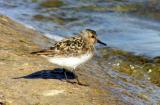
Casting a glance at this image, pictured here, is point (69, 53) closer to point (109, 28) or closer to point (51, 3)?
point (109, 28)

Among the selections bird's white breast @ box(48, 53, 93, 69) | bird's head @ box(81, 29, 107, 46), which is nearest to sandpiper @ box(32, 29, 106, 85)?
bird's white breast @ box(48, 53, 93, 69)

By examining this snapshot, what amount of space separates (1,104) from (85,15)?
11605 millimetres

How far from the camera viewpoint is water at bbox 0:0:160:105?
988 centimetres

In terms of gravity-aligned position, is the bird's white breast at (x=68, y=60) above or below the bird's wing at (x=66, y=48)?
below

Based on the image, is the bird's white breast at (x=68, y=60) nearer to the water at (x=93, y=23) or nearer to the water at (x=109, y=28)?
the water at (x=109, y=28)

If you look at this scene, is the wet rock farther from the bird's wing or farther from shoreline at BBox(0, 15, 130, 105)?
the bird's wing

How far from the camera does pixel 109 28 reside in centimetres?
1652

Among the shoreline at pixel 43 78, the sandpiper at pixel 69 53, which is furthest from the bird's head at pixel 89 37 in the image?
the shoreline at pixel 43 78

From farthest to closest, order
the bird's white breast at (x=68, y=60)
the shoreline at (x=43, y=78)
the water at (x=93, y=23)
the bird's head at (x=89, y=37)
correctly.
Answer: the water at (x=93, y=23) → the bird's head at (x=89, y=37) → the bird's white breast at (x=68, y=60) → the shoreline at (x=43, y=78)

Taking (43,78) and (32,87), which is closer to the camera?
(32,87)

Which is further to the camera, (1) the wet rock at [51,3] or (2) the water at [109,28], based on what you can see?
(1) the wet rock at [51,3]

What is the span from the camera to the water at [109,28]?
9.88 metres

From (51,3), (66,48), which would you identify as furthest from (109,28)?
(66,48)

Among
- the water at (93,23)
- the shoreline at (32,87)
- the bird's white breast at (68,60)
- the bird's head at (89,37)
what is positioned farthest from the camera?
the water at (93,23)
